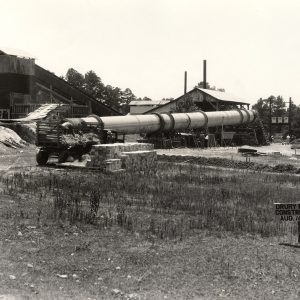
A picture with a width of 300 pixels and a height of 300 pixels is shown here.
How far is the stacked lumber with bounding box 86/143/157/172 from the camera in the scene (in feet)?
68.9

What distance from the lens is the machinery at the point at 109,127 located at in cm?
2292

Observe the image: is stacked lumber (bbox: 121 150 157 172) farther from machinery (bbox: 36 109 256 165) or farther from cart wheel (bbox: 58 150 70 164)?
cart wheel (bbox: 58 150 70 164)

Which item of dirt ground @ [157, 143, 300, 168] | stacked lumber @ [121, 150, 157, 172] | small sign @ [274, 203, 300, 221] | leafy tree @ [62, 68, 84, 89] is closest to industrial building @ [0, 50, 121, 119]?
dirt ground @ [157, 143, 300, 168]

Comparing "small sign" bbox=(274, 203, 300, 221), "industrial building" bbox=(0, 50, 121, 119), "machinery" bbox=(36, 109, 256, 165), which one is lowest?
"small sign" bbox=(274, 203, 300, 221)

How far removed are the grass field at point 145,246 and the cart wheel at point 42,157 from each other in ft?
25.8

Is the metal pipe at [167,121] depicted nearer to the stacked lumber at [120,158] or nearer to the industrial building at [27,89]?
the stacked lumber at [120,158]

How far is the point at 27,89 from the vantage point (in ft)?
140

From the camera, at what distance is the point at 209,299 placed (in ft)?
20.7

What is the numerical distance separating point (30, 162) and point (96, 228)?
1519cm

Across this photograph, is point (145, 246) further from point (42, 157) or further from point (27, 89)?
point (27, 89)

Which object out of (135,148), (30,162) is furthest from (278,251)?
(30,162)

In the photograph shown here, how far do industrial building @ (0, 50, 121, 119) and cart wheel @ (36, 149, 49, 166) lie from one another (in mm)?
18117

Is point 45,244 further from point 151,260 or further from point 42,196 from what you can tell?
point 42,196

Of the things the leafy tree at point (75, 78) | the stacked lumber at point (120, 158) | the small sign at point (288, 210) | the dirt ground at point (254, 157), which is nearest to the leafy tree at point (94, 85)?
the leafy tree at point (75, 78)
